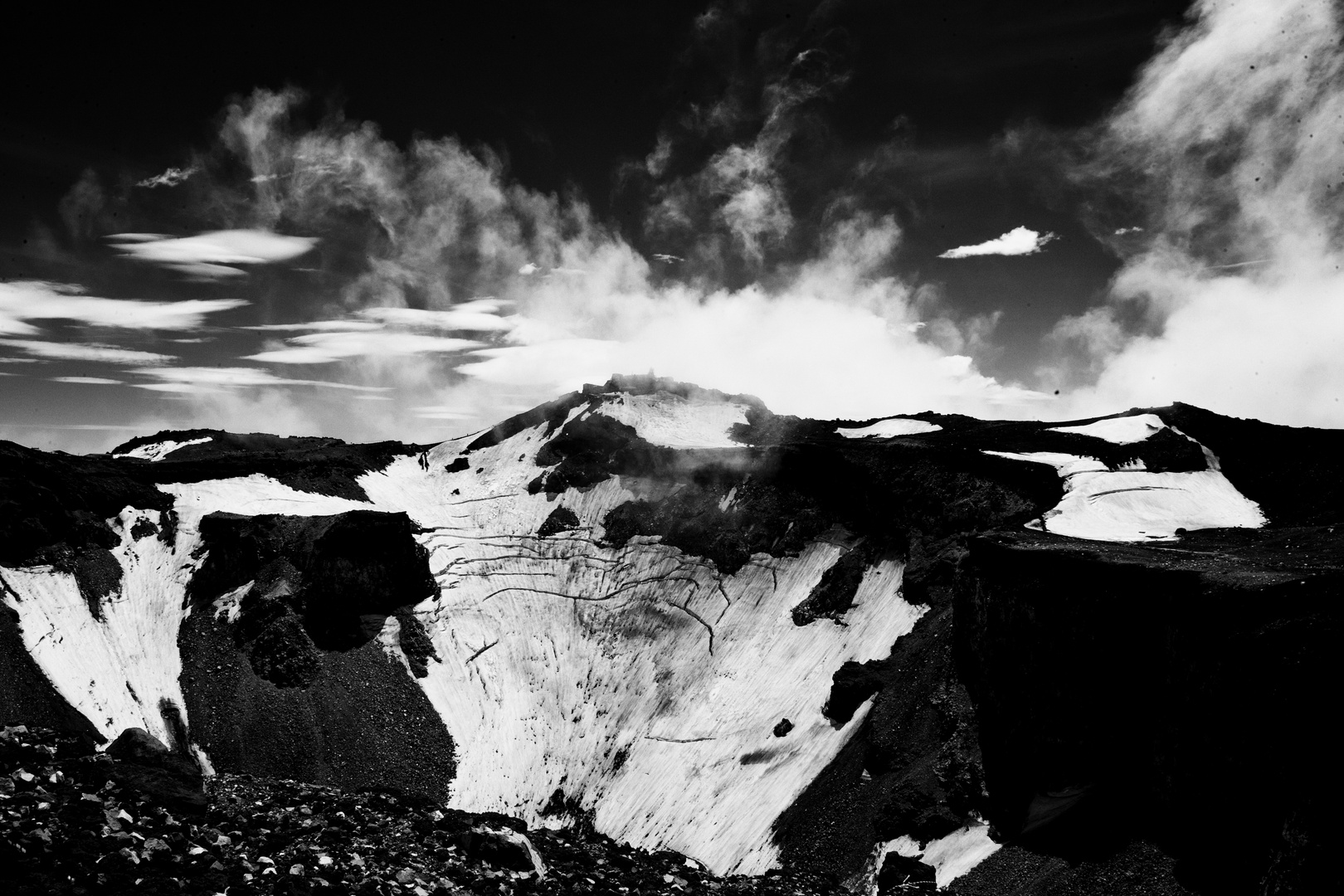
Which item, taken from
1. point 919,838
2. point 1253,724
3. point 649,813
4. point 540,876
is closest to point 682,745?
point 649,813

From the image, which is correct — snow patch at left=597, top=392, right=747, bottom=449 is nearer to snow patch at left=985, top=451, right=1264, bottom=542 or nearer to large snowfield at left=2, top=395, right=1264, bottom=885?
large snowfield at left=2, top=395, right=1264, bottom=885

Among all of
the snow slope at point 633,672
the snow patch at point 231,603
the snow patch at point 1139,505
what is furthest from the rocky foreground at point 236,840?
the snow patch at point 231,603

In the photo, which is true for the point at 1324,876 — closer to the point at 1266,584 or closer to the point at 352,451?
the point at 1266,584

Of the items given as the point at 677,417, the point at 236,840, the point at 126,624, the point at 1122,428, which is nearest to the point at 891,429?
the point at 1122,428

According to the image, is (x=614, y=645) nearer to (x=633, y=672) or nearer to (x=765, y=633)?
(x=633, y=672)

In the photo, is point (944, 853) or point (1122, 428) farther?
point (1122, 428)

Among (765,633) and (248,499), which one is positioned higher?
(248,499)

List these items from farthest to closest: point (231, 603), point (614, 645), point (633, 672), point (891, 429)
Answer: point (891, 429) → point (614, 645) → point (633, 672) → point (231, 603)
